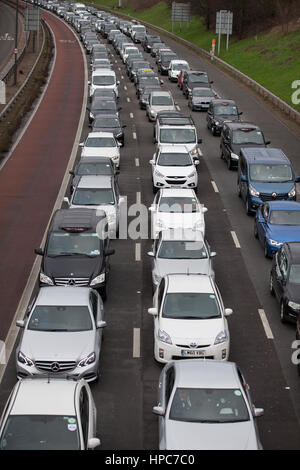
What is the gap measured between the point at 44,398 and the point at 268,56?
211 ft

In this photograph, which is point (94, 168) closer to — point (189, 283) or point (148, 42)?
point (189, 283)

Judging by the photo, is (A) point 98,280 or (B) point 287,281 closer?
(B) point 287,281

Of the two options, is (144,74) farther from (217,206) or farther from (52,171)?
(217,206)

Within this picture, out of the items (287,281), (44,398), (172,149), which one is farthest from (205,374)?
(172,149)

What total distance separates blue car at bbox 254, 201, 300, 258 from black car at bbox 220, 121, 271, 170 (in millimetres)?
10111

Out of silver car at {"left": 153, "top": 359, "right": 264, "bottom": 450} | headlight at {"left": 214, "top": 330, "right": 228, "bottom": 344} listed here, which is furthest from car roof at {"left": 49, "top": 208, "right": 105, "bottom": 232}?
silver car at {"left": 153, "top": 359, "right": 264, "bottom": 450}

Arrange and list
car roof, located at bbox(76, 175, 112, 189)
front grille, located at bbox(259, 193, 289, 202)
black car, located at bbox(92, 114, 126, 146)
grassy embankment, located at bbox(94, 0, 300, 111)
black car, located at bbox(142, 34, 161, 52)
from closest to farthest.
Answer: car roof, located at bbox(76, 175, 112, 189)
front grille, located at bbox(259, 193, 289, 202)
black car, located at bbox(92, 114, 126, 146)
grassy embankment, located at bbox(94, 0, 300, 111)
black car, located at bbox(142, 34, 161, 52)

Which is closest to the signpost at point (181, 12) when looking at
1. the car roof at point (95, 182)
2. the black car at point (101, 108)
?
the black car at point (101, 108)

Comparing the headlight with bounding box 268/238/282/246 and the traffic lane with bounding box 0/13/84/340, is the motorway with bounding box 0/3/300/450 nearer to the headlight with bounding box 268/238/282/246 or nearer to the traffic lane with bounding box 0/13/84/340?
the traffic lane with bounding box 0/13/84/340

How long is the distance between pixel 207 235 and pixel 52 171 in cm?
1078

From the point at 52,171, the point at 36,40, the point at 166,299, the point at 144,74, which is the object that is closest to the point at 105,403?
the point at 166,299

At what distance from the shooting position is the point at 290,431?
593 inches

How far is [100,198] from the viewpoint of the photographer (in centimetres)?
2655

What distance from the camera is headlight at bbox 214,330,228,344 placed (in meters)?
17.2
